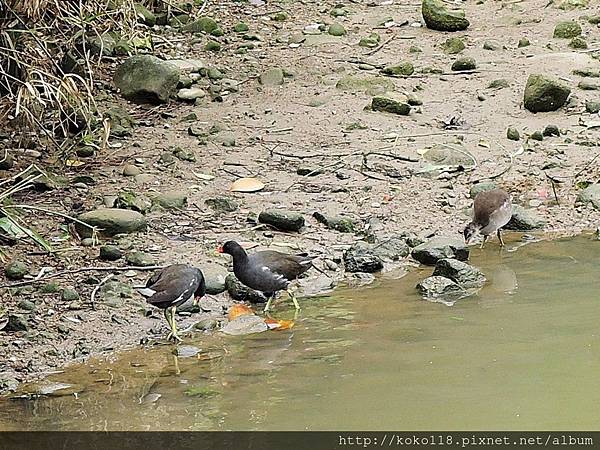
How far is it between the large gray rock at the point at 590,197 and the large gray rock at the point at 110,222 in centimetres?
372

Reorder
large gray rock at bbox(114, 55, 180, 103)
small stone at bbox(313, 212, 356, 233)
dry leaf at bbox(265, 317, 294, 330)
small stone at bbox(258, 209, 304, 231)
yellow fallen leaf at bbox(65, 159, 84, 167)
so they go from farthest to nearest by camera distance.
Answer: large gray rock at bbox(114, 55, 180, 103)
yellow fallen leaf at bbox(65, 159, 84, 167)
small stone at bbox(313, 212, 356, 233)
small stone at bbox(258, 209, 304, 231)
dry leaf at bbox(265, 317, 294, 330)

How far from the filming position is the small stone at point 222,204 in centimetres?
825

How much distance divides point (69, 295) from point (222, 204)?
78.1 inches

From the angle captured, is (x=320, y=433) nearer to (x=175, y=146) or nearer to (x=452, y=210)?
(x=452, y=210)

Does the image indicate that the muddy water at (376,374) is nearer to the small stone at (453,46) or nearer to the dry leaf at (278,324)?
the dry leaf at (278,324)

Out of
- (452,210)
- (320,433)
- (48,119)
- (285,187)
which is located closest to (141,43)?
(48,119)

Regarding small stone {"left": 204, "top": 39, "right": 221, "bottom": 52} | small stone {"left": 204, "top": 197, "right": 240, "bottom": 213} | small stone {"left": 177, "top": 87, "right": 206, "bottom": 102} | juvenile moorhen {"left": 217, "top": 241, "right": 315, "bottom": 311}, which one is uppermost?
juvenile moorhen {"left": 217, "top": 241, "right": 315, "bottom": 311}

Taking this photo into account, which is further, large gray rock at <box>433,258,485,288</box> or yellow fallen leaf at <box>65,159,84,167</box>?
yellow fallen leaf at <box>65,159,84,167</box>

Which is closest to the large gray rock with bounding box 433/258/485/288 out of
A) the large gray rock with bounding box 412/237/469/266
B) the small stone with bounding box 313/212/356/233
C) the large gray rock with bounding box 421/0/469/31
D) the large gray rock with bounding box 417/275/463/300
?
the large gray rock with bounding box 417/275/463/300

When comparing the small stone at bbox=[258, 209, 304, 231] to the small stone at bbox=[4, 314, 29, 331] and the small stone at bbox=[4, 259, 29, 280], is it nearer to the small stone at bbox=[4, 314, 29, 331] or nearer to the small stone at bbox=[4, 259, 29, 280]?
the small stone at bbox=[4, 259, 29, 280]

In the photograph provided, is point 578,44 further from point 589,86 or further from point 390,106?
point 390,106

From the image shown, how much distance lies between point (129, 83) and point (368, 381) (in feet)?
19.8

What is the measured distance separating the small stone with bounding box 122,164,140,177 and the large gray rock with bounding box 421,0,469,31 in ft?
17.8

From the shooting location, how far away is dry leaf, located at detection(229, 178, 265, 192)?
8.66 metres
